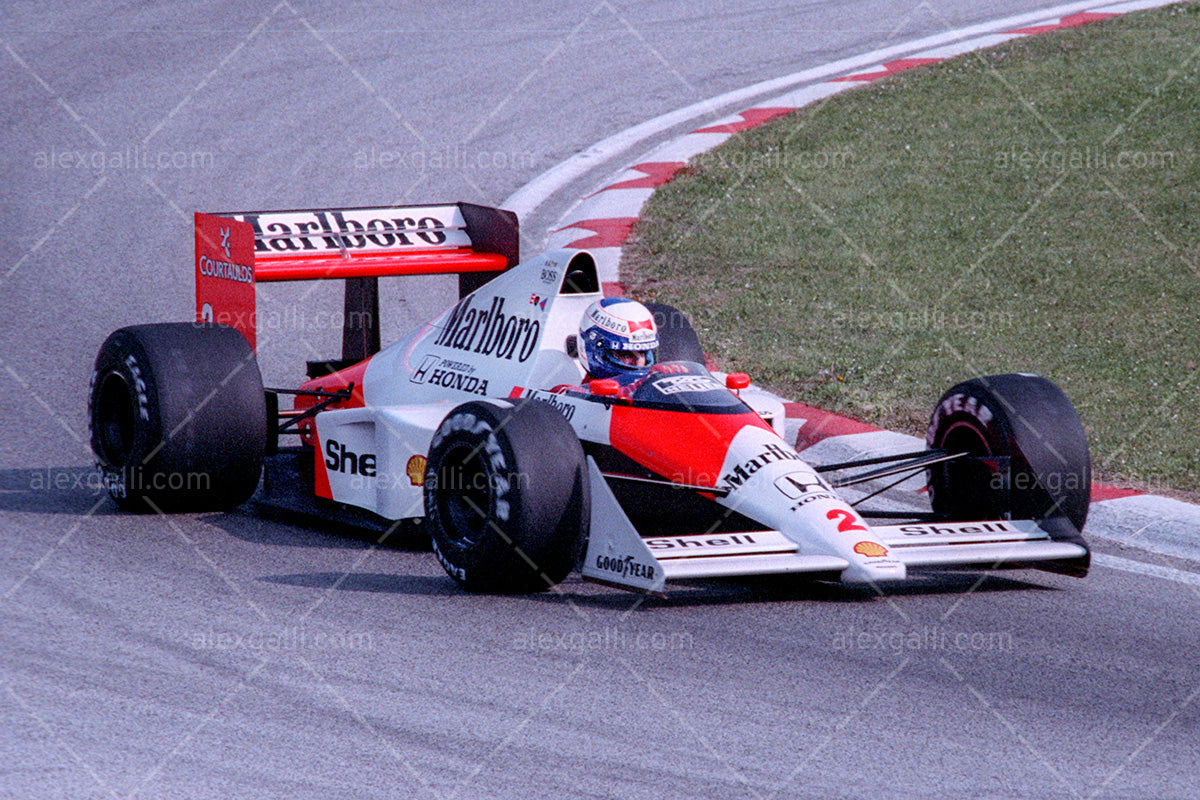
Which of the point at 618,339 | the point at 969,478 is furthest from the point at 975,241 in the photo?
the point at 618,339

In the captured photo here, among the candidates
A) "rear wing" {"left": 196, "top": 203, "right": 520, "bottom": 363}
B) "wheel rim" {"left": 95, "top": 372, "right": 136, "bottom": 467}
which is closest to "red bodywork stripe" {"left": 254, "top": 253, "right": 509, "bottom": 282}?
"rear wing" {"left": 196, "top": 203, "right": 520, "bottom": 363}

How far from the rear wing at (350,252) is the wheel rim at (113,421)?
625 mm

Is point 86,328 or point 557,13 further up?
point 557,13

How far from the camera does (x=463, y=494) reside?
218 inches

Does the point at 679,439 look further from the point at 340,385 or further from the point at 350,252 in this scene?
the point at 350,252

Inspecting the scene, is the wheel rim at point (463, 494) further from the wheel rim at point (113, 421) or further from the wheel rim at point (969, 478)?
the wheel rim at point (969, 478)

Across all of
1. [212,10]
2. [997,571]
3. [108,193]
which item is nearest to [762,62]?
[212,10]

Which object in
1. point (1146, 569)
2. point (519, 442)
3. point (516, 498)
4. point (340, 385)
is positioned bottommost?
point (1146, 569)

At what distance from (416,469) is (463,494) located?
624 millimetres

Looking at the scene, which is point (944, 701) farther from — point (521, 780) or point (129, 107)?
point (129, 107)

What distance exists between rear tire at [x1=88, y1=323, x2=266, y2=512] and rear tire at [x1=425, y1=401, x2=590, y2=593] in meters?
1.32

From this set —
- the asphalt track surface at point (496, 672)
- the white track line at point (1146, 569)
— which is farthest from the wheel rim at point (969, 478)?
the white track line at point (1146, 569)

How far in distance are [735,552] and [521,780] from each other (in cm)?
149

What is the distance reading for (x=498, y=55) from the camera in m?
14.9
